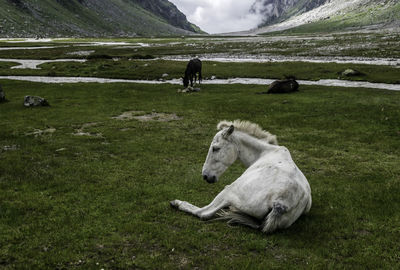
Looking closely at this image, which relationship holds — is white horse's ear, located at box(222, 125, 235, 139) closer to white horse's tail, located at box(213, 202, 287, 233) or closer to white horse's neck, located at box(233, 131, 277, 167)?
white horse's neck, located at box(233, 131, 277, 167)

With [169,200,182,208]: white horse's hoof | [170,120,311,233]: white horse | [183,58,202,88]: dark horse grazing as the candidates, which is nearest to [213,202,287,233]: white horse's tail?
[170,120,311,233]: white horse

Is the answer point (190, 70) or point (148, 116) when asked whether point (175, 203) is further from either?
point (190, 70)

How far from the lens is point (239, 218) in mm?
Result: 7520

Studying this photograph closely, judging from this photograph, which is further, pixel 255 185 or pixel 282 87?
pixel 282 87

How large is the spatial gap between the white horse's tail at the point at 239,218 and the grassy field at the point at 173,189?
172mm

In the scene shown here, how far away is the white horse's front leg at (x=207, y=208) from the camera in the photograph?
786 cm

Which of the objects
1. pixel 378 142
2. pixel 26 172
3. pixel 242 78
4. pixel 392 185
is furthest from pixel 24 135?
pixel 242 78

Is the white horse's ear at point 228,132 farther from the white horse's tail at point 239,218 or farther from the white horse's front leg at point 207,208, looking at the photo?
the white horse's tail at point 239,218

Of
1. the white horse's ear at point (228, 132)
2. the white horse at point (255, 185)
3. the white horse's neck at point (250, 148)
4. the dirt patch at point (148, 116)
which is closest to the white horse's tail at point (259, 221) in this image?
the white horse at point (255, 185)

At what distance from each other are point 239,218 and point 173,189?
11.1 ft

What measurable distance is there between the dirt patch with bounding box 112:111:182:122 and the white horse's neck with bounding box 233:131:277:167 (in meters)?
13.6

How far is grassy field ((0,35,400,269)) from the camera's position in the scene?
6656 mm

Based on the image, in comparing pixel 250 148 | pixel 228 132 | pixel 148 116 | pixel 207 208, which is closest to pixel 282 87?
pixel 148 116

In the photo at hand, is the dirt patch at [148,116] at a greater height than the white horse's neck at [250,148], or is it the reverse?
the white horse's neck at [250,148]
